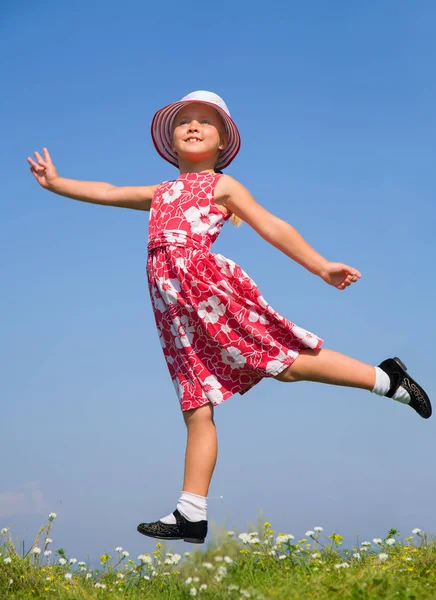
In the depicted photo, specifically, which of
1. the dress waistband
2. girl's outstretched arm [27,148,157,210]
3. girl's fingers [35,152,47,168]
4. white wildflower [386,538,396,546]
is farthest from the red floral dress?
white wildflower [386,538,396,546]

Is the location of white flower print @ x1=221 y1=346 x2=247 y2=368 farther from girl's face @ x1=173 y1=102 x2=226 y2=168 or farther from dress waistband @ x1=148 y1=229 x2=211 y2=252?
girl's face @ x1=173 y1=102 x2=226 y2=168

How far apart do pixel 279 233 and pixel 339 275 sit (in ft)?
1.55

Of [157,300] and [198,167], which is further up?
[198,167]

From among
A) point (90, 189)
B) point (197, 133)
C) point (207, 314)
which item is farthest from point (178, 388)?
point (197, 133)

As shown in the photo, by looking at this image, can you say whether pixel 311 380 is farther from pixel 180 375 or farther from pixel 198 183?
pixel 198 183

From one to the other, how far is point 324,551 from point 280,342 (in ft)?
4.56

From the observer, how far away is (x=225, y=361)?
187 inches

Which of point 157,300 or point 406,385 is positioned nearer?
point 157,300

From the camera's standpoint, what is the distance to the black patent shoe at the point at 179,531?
4.68 m

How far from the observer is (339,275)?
15.3 feet

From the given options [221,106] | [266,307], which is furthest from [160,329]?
[221,106]

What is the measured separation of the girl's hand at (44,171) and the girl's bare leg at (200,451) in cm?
208

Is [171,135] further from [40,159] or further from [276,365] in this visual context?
[276,365]

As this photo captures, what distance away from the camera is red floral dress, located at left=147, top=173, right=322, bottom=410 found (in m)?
4.67
